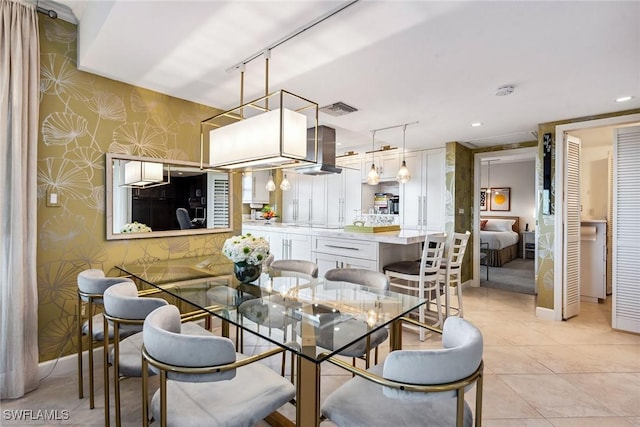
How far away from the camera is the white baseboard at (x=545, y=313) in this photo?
12.1 ft

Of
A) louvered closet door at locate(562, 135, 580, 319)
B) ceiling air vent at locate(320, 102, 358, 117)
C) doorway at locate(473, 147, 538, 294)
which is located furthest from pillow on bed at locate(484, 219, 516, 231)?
ceiling air vent at locate(320, 102, 358, 117)

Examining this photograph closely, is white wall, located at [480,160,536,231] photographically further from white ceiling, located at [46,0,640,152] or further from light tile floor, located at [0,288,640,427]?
white ceiling, located at [46,0,640,152]

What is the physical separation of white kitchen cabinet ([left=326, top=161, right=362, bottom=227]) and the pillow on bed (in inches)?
156

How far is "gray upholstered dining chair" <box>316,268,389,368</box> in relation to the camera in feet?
4.38

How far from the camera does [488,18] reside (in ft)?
5.51

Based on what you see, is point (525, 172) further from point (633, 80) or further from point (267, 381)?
point (267, 381)

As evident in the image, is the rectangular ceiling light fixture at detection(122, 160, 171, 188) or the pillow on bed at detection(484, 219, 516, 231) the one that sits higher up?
the rectangular ceiling light fixture at detection(122, 160, 171, 188)

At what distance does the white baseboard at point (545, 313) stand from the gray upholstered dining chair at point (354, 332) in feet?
8.82

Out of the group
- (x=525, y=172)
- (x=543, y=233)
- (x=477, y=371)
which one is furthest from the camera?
(x=525, y=172)

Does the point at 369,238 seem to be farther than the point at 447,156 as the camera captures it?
No

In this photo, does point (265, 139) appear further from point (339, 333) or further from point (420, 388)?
point (420, 388)

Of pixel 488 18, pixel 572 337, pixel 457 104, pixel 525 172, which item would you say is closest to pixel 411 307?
pixel 488 18

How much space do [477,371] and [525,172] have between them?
831cm

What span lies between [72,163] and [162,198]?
70cm
